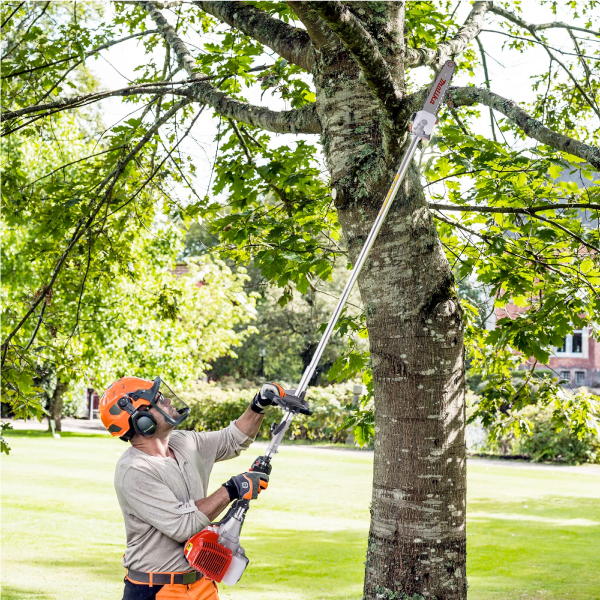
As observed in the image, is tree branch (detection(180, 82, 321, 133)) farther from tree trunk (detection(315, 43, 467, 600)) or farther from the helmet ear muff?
the helmet ear muff

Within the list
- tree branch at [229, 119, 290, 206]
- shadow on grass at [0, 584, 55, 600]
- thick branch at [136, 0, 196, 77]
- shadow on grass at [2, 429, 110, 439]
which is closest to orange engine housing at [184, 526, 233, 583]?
tree branch at [229, 119, 290, 206]

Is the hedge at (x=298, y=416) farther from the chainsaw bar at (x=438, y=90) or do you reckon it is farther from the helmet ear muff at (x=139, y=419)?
the chainsaw bar at (x=438, y=90)

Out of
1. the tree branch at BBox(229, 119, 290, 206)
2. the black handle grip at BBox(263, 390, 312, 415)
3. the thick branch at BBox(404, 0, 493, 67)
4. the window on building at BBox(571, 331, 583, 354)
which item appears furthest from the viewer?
the window on building at BBox(571, 331, 583, 354)

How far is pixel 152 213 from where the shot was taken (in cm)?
863

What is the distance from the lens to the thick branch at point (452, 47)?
4.42 meters

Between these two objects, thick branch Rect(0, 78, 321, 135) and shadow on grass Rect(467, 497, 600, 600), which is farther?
shadow on grass Rect(467, 497, 600, 600)

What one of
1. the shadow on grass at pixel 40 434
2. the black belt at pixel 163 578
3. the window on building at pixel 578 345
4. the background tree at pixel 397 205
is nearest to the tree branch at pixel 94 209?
the background tree at pixel 397 205

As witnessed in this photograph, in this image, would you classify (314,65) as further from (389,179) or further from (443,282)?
(443,282)

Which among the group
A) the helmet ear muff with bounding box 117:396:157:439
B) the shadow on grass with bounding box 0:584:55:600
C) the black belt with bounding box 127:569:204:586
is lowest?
the shadow on grass with bounding box 0:584:55:600

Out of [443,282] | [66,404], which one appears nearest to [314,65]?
[443,282]

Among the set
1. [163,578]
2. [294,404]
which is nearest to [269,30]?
[294,404]

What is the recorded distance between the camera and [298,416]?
26234mm

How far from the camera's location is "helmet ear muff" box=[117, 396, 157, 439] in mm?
3342

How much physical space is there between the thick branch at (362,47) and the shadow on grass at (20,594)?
20.2ft
